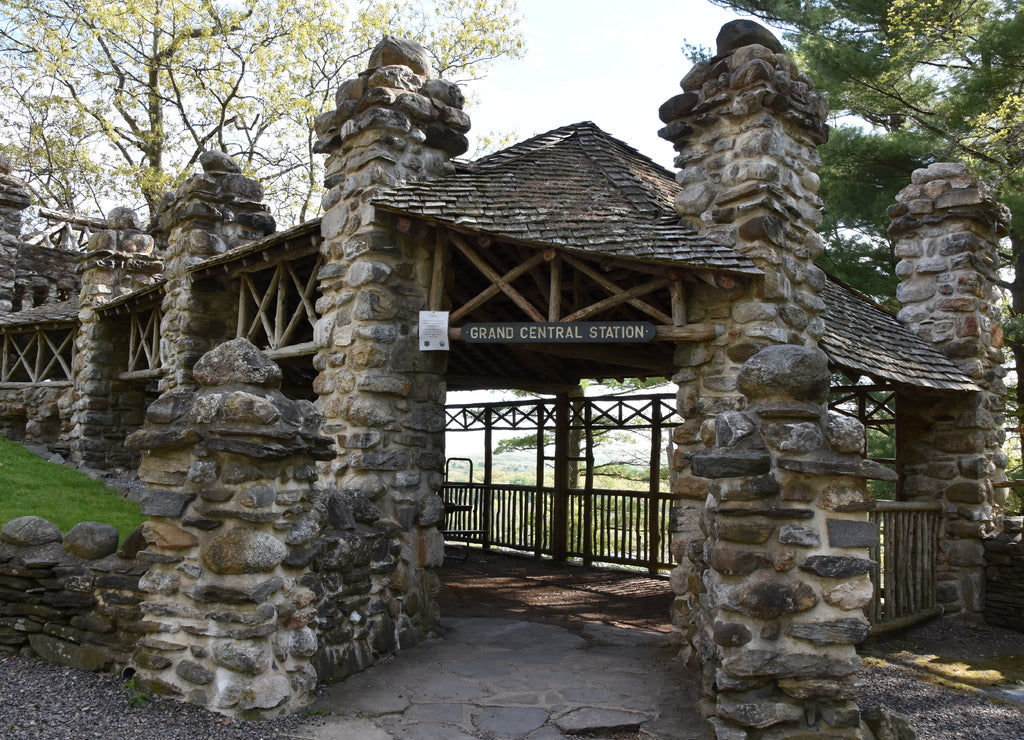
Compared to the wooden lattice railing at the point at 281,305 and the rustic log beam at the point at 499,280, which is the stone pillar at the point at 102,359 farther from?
the rustic log beam at the point at 499,280

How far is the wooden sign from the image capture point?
6.78m

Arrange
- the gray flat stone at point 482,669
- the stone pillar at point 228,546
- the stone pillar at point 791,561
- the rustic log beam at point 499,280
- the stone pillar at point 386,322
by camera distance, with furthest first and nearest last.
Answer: the stone pillar at point 386,322 < the rustic log beam at point 499,280 < the gray flat stone at point 482,669 < the stone pillar at point 228,546 < the stone pillar at point 791,561

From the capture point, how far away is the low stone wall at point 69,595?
17.9 feet

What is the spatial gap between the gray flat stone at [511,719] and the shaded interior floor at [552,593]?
8.43 ft

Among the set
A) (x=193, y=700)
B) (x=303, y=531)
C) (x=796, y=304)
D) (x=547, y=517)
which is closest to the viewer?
(x=193, y=700)

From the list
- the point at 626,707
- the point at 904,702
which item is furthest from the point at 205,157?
the point at 904,702

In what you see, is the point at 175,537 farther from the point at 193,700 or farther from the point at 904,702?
the point at 904,702

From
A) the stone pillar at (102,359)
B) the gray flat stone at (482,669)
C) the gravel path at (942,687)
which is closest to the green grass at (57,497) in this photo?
the stone pillar at (102,359)

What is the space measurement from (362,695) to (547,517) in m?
7.55

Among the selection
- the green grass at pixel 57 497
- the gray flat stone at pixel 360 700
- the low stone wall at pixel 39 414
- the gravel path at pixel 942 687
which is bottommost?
the gravel path at pixel 942 687

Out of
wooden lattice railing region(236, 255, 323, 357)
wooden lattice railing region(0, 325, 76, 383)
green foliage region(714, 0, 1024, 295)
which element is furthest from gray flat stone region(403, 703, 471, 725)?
wooden lattice railing region(0, 325, 76, 383)

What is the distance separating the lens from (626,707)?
17.6ft

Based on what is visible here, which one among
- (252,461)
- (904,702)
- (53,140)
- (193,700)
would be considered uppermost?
(53,140)

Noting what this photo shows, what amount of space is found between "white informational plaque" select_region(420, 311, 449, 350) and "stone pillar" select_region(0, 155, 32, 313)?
42.1 feet
